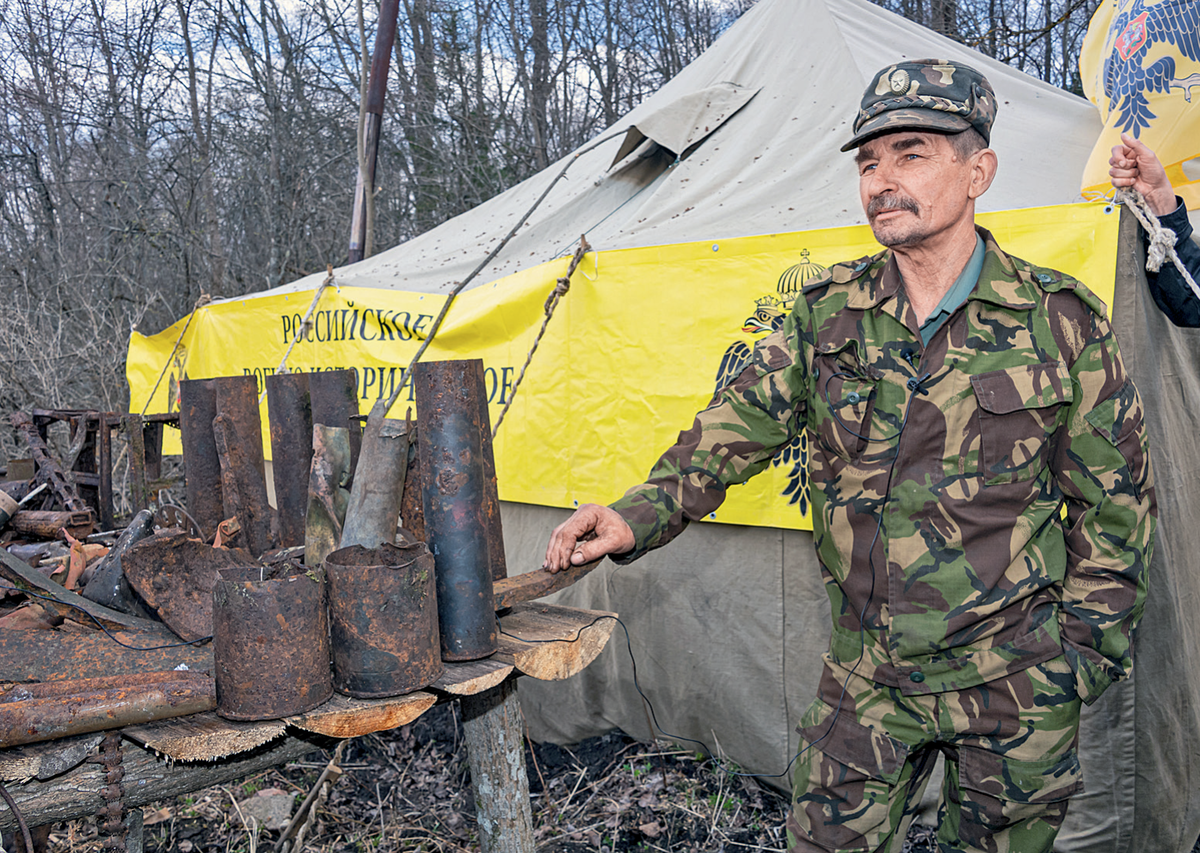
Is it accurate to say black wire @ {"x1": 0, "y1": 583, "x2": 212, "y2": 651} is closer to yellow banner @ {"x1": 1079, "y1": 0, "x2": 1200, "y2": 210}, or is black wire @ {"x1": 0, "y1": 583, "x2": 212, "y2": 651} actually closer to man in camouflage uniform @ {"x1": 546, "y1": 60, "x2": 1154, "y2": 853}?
man in camouflage uniform @ {"x1": 546, "y1": 60, "x2": 1154, "y2": 853}

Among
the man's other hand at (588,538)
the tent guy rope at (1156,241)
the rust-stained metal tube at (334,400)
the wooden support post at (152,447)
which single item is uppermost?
the tent guy rope at (1156,241)

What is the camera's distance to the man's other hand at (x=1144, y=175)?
2.25 m

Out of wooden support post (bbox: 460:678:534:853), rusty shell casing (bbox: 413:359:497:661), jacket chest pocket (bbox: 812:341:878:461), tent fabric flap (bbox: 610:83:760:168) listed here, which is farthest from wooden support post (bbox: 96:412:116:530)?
jacket chest pocket (bbox: 812:341:878:461)

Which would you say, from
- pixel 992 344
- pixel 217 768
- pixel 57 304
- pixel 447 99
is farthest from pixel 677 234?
pixel 447 99

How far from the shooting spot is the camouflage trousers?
1.81m

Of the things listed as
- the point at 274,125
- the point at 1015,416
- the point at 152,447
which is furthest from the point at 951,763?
the point at 274,125

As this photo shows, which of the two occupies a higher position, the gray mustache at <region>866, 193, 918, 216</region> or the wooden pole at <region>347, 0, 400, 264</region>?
the wooden pole at <region>347, 0, 400, 264</region>

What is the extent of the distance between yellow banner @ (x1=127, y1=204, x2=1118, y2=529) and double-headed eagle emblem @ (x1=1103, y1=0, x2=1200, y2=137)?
0.50 meters

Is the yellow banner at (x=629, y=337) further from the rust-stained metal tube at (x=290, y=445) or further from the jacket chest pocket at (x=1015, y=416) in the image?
the rust-stained metal tube at (x=290, y=445)

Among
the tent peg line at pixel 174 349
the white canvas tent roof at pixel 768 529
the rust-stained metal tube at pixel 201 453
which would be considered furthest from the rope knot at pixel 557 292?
the tent peg line at pixel 174 349

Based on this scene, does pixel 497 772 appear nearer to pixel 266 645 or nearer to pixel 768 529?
pixel 266 645

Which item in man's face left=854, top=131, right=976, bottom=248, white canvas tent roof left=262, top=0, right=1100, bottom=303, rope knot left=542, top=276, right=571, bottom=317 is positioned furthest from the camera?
rope knot left=542, top=276, right=571, bottom=317

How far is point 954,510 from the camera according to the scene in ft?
5.96

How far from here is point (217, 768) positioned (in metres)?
1.71
